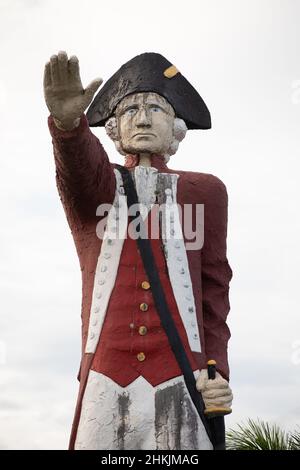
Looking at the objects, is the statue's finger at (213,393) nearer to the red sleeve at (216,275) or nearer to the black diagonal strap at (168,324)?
the black diagonal strap at (168,324)

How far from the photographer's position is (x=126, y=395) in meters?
5.43

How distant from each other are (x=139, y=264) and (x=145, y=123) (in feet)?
3.59

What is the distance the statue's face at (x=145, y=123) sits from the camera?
6289 millimetres

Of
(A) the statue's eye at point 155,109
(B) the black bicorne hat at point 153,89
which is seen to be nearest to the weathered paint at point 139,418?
(A) the statue's eye at point 155,109

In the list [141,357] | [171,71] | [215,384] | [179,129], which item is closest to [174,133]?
[179,129]

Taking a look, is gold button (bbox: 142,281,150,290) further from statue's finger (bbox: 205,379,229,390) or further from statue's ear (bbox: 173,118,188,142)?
statue's ear (bbox: 173,118,188,142)

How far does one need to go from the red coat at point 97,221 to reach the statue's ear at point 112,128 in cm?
38

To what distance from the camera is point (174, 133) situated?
6.49 meters

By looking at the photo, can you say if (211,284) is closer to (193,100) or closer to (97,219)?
(97,219)

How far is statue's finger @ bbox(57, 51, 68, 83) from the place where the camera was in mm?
5227

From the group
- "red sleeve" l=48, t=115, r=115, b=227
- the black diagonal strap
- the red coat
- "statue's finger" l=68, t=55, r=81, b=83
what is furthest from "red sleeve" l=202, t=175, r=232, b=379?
"statue's finger" l=68, t=55, r=81, b=83

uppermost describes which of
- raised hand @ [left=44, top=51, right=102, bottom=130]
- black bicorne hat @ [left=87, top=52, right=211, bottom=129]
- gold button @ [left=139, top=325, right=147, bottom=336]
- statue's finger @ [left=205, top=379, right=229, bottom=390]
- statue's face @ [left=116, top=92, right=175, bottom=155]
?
black bicorne hat @ [left=87, top=52, right=211, bottom=129]

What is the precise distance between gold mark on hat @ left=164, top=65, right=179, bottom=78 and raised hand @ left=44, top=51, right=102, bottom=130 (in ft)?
4.28
